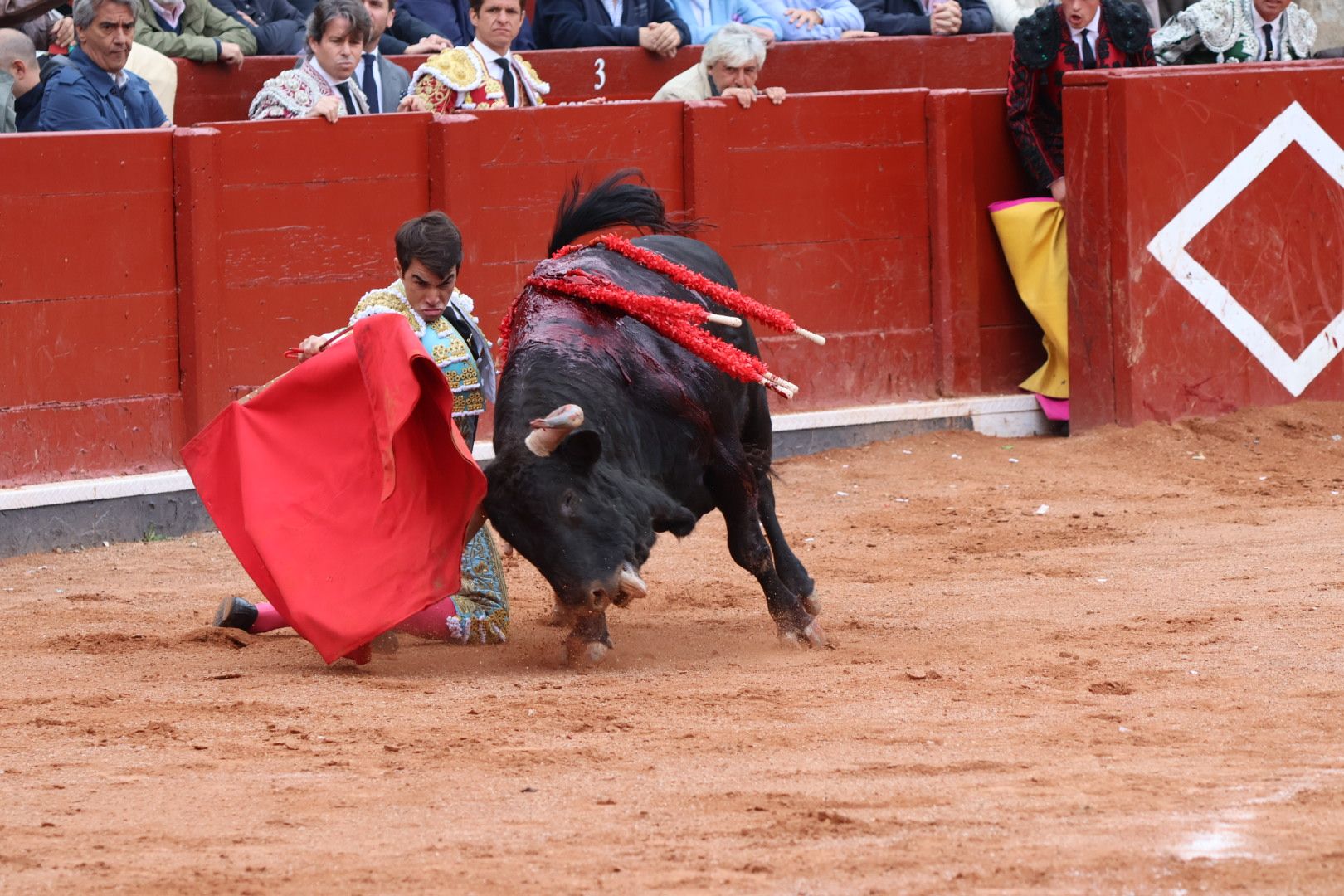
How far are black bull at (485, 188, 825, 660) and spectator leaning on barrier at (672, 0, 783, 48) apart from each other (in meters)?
4.19

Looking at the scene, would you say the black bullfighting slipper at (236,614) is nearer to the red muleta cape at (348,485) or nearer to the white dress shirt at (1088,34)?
the red muleta cape at (348,485)

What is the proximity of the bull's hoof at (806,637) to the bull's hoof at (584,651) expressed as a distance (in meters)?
0.52

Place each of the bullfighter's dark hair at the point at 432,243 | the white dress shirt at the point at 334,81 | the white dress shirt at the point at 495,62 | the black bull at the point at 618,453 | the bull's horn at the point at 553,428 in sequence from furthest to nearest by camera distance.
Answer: the white dress shirt at the point at 495,62
the white dress shirt at the point at 334,81
the bullfighter's dark hair at the point at 432,243
the black bull at the point at 618,453
the bull's horn at the point at 553,428

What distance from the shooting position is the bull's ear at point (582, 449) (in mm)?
4645

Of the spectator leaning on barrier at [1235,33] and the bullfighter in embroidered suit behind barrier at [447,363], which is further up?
the spectator leaning on barrier at [1235,33]

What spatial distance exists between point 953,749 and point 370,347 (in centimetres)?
186

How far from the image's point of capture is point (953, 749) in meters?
3.93

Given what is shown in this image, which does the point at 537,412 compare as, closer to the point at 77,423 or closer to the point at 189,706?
the point at 189,706

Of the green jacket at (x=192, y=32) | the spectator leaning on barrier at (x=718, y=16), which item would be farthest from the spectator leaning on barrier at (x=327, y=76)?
the spectator leaning on barrier at (x=718, y=16)

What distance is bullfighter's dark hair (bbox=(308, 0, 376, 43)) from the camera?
713 cm

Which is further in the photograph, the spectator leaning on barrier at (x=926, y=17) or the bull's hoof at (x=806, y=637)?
the spectator leaning on barrier at (x=926, y=17)

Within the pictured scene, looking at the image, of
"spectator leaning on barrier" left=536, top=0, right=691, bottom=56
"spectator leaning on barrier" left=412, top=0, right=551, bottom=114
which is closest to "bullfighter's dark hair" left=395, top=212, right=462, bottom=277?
"spectator leaning on barrier" left=412, top=0, right=551, bottom=114

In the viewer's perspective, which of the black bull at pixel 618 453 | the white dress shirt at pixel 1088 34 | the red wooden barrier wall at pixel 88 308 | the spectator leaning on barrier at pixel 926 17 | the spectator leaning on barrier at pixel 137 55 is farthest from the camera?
the spectator leaning on barrier at pixel 926 17

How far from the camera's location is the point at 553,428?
4594mm
